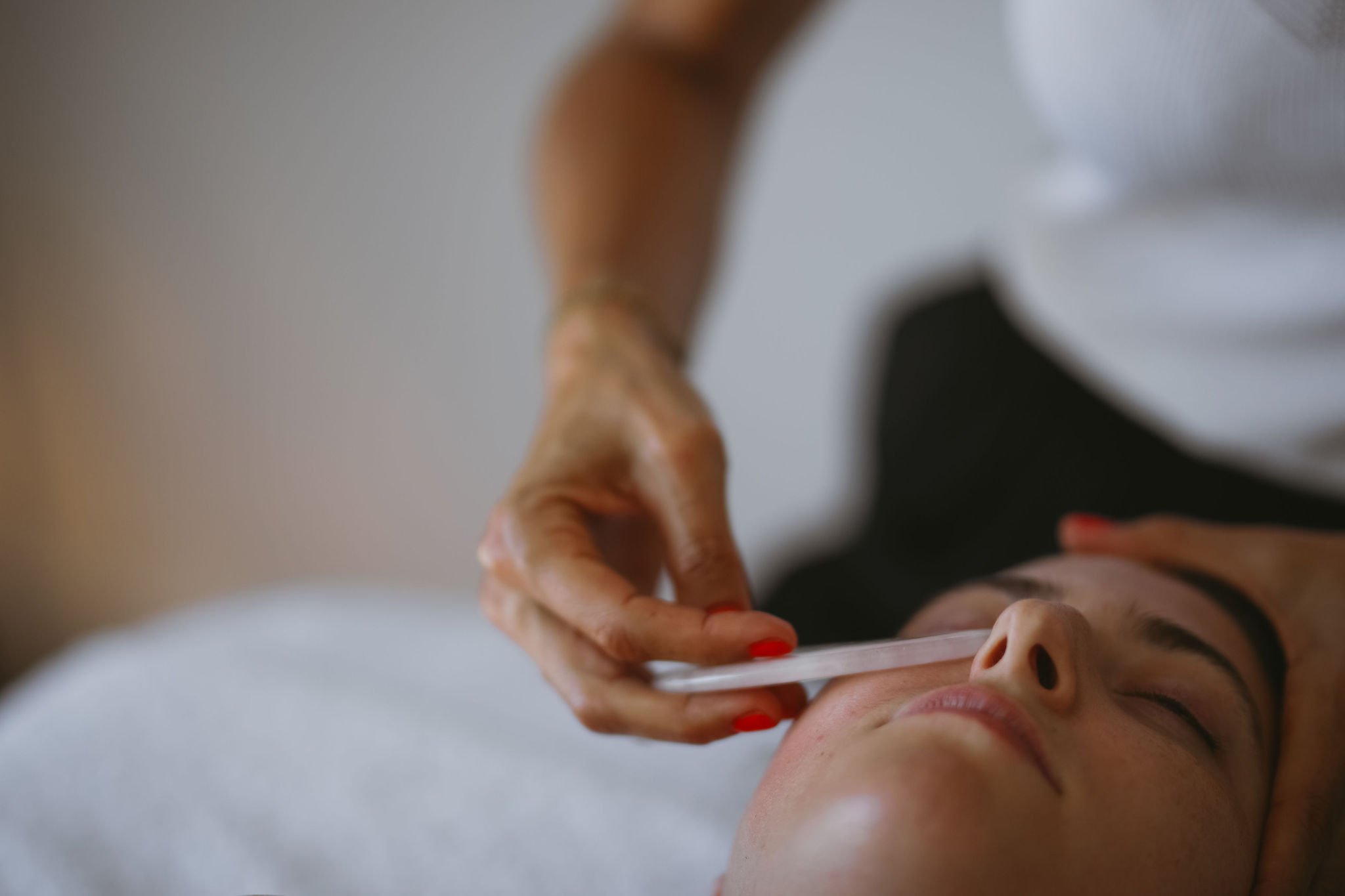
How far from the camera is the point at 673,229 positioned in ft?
2.87

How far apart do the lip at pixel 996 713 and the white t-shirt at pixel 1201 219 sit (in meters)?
0.43

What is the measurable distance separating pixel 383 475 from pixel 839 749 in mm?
1709

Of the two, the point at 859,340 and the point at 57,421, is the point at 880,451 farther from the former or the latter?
the point at 57,421

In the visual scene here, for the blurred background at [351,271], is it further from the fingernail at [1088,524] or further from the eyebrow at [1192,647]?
the eyebrow at [1192,647]

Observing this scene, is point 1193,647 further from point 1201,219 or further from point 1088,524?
point 1201,219

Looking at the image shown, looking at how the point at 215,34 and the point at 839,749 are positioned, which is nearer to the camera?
the point at 839,749

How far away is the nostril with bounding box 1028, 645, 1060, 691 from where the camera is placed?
0.47 meters

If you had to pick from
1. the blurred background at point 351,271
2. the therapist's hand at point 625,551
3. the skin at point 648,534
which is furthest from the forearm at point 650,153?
the blurred background at point 351,271

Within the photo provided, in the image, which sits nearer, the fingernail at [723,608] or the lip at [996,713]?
the lip at [996,713]

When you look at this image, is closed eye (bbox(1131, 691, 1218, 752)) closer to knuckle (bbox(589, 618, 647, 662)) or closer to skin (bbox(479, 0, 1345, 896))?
skin (bbox(479, 0, 1345, 896))

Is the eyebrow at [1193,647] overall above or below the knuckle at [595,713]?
below

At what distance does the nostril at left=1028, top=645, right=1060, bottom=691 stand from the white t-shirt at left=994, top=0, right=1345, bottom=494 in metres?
0.40

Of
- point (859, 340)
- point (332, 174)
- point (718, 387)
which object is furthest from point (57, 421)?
point (859, 340)

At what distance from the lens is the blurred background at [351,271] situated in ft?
4.88
